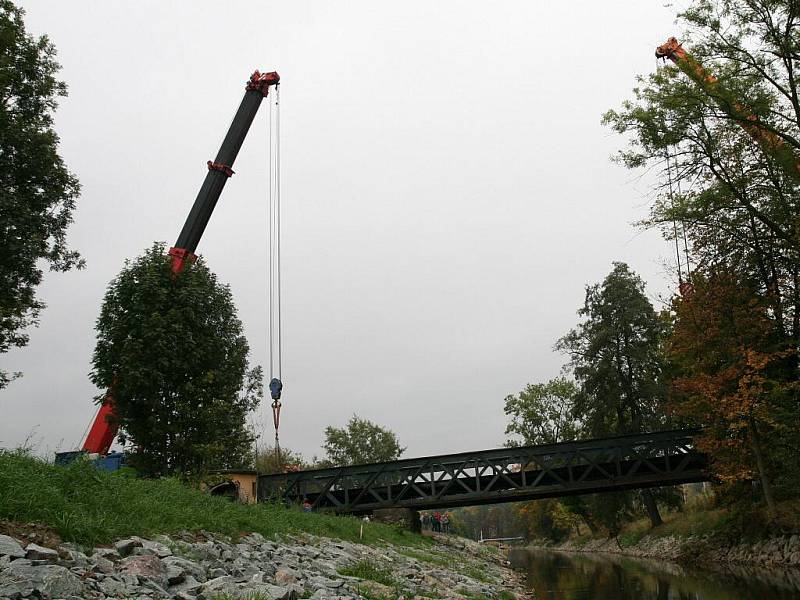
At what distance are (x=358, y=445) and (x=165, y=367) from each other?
61.1 meters

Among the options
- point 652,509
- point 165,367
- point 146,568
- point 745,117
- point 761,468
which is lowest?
point 652,509

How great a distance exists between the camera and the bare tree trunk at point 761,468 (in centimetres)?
2075

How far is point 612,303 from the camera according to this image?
38.8 metres

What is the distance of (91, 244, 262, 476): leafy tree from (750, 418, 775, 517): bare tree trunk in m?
20.3

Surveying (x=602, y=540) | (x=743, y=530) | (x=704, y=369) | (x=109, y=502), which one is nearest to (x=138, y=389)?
(x=109, y=502)

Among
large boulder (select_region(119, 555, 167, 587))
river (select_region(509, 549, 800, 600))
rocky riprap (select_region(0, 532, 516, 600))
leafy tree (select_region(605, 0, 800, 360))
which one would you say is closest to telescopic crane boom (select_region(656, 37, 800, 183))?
leafy tree (select_region(605, 0, 800, 360))

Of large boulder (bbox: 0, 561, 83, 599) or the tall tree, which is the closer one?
large boulder (bbox: 0, 561, 83, 599)

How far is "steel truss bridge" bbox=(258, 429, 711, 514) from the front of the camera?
1076 inches

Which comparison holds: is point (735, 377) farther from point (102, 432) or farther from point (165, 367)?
point (102, 432)

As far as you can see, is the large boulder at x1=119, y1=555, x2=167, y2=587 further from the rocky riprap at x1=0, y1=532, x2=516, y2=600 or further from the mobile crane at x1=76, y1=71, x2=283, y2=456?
the mobile crane at x1=76, y1=71, x2=283, y2=456

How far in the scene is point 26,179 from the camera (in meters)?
21.1

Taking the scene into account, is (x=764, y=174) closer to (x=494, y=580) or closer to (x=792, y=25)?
(x=792, y=25)

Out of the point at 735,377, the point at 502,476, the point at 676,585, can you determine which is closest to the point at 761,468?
the point at 735,377

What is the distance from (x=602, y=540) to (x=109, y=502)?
159 feet
